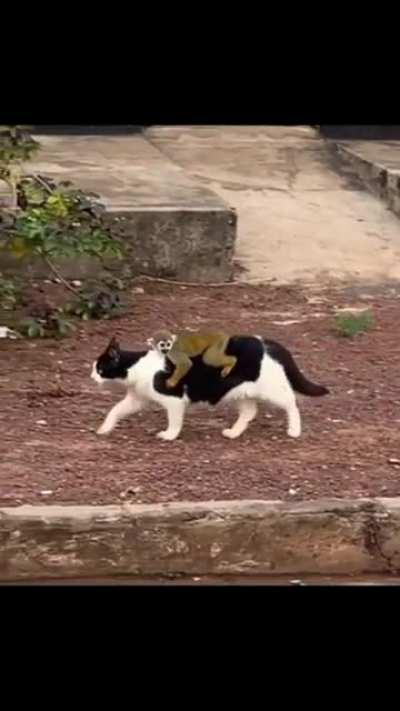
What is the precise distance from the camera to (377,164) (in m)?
9.45

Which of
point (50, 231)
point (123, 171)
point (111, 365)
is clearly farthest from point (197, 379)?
point (123, 171)

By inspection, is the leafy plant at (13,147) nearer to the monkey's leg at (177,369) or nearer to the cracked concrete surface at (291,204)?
the cracked concrete surface at (291,204)

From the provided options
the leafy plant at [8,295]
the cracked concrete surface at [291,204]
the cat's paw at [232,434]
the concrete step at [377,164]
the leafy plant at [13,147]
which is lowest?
the cracked concrete surface at [291,204]

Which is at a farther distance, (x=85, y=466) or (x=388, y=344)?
(x=388, y=344)

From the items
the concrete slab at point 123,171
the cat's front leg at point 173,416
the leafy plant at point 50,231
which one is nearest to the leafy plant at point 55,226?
the leafy plant at point 50,231

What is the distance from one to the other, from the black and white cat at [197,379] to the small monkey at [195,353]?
0.02m

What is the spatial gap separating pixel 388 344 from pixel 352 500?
216 cm

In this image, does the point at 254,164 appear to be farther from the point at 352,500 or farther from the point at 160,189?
the point at 352,500

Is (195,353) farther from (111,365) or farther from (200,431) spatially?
(200,431)

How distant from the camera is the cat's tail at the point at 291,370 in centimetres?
505

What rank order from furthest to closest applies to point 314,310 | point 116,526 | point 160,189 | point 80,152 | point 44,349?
1. point 80,152
2. point 160,189
3. point 314,310
4. point 44,349
5. point 116,526

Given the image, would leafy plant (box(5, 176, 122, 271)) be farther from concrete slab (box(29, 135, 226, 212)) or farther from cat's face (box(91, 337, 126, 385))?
cat's face (box(91, 337, 126, 385))

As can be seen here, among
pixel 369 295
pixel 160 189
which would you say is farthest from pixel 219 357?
pixel 160 189

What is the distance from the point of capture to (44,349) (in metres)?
6.32
